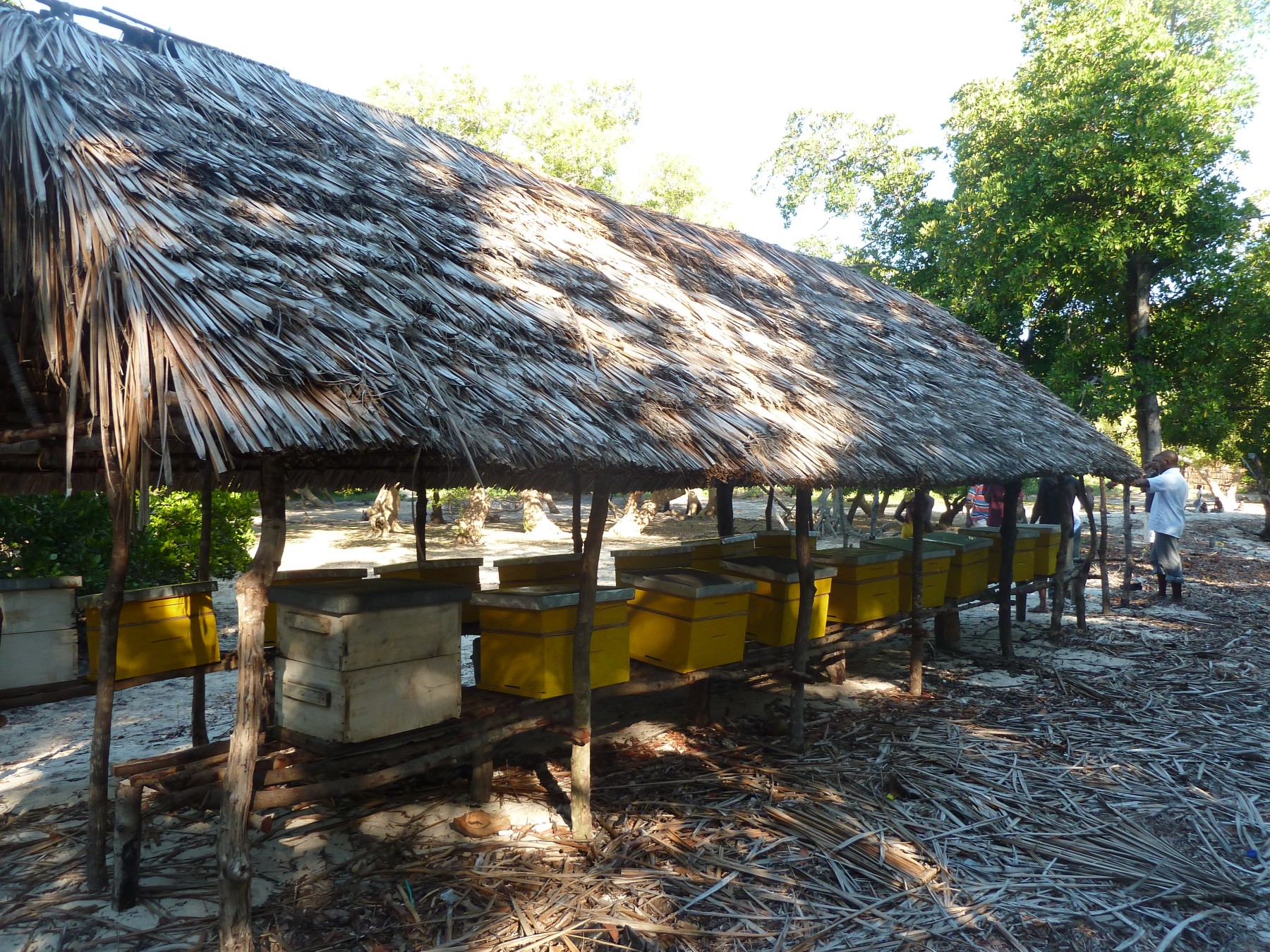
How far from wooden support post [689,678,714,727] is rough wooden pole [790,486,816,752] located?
28.0 inches

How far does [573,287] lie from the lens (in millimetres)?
4934

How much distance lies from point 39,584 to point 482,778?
2686 millimetres

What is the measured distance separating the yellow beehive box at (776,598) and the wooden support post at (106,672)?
3.68 m

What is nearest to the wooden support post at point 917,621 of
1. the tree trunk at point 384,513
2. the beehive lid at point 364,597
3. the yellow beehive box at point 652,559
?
the yellow beehive box at point 652,559

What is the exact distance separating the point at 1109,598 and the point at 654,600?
890 centimetres

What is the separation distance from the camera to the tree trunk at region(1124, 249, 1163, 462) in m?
12.2

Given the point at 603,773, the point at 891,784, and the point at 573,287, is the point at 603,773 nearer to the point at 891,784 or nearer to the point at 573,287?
the point at 891,784

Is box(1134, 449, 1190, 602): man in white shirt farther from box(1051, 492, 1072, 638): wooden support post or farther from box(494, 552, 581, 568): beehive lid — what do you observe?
box(494, 552, 581, 568): beehive lid

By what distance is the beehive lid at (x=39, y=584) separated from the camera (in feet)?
14.7

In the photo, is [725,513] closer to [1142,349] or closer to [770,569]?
[770,569]

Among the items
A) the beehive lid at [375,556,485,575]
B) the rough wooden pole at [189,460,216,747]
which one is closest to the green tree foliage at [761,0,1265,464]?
the beehive lid at [375,556,485,575]

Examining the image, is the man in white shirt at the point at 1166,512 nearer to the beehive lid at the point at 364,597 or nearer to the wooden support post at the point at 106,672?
the beehive lid at the point at 364,597

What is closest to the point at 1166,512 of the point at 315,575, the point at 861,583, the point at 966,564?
the point at 966,564

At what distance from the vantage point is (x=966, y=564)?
7867 millimetres
